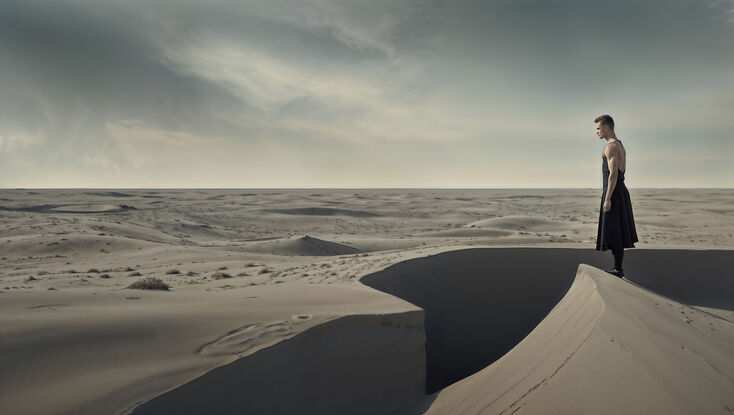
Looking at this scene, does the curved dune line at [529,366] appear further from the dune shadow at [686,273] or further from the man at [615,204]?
the dune shadow at [686,273]

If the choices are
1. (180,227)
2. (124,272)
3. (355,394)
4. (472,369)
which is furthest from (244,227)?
(355,394)

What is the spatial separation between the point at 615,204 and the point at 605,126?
36.4 inches

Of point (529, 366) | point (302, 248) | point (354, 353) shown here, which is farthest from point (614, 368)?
point (302, 248)

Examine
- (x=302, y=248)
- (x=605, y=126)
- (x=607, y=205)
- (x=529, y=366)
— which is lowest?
(x=302, y=248)

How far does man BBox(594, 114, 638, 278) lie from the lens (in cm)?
492

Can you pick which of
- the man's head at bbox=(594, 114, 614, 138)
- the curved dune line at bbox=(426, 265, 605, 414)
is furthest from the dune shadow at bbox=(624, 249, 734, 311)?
the curved dune line at bbox=(426, 265, 605, 414)

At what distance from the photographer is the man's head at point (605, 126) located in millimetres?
5043

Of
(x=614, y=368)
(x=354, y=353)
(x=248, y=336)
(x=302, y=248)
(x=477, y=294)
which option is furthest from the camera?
(x=302, y=248)

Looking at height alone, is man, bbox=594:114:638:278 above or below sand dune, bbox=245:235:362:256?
above

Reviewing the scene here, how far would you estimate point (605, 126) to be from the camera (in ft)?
16.6

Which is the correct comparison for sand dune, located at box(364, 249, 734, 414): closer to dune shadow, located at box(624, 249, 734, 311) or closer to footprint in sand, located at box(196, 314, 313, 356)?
dune shadow, located at box(624, 249, 734, 311)

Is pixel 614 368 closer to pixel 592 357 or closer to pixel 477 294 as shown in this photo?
pixel 592 357

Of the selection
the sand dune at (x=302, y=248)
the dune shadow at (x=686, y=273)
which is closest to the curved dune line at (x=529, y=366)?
the dune shadow at (x=686, y=273)

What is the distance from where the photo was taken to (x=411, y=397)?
3602 millimetres
